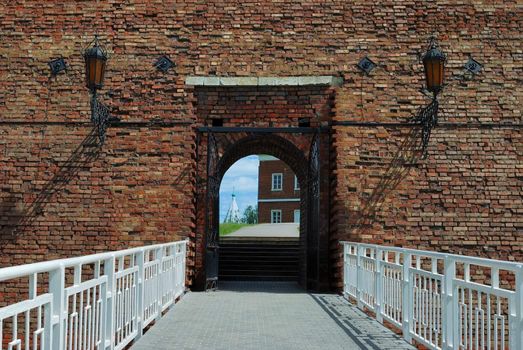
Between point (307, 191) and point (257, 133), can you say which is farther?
point (307, 191)

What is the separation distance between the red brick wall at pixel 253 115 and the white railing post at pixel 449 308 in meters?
5.43

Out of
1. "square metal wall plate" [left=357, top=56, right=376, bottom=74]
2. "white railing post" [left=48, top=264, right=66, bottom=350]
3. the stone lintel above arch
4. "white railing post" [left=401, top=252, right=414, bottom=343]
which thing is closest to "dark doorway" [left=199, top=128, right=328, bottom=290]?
the stone lintel above arch

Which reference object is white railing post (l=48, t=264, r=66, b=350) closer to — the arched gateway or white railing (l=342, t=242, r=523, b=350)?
white railing (l=342, t=242, r=523, b=350)

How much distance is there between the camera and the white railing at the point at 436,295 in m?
3.99

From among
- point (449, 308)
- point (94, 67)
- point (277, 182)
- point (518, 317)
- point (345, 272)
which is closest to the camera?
point (518, 317)

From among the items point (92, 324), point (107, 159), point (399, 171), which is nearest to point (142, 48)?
point (107, 159)

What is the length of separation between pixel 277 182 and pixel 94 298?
3828cm

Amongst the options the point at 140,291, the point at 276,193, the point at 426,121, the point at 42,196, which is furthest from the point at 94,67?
the point at 276,193

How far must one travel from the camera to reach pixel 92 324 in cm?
443

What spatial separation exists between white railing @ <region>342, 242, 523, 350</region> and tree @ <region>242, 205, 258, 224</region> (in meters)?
33.5

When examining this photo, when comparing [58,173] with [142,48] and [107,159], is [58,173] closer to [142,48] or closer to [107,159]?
[107,159]

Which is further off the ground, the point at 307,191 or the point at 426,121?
the point at 426,121

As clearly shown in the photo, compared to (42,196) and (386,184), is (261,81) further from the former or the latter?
(42,196)

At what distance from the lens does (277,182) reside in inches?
1682
